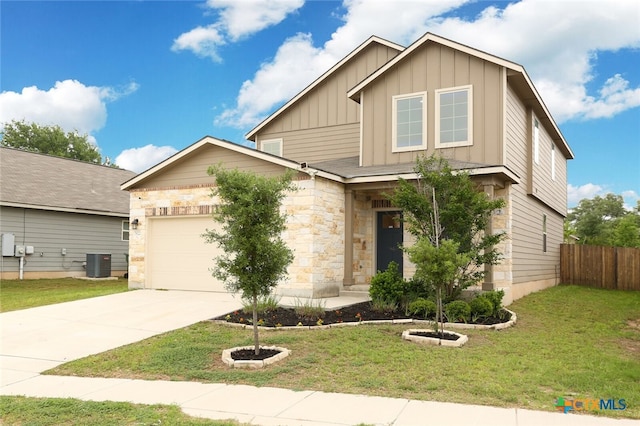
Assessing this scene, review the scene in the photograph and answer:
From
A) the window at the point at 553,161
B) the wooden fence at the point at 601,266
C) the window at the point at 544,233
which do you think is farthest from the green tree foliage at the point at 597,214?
the window at the point at 544,233

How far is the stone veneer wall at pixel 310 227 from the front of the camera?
41.2 feet

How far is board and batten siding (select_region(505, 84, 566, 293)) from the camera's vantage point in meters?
13.4

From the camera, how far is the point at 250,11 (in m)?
15.0

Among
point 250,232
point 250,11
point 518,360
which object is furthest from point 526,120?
point 250,232

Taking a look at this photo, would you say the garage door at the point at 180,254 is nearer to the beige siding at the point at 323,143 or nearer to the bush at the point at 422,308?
the beige siding at the point at 323,143

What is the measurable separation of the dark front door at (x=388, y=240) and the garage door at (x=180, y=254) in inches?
185

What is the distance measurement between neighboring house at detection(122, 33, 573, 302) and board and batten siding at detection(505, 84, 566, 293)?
33mm

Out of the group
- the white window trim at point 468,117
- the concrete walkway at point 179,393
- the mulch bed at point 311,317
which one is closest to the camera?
the concrete walkway at point 179,393

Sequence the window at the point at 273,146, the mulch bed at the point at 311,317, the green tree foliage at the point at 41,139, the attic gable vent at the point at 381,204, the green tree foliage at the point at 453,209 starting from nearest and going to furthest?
the mulch bed at the point at 311,317 → the green tree foliage at the point at 453,209 → the attic gable vent at the point at 381,204 → the window at the point at 273,146 → the green tree foliage at the point at 41,139

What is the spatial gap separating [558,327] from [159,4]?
42.7ft

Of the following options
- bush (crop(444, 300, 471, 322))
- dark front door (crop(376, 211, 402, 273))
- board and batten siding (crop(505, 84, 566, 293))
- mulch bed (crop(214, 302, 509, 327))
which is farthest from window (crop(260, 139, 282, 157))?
bush (crop(444, 300, 471, 322))

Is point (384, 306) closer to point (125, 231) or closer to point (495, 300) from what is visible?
point (495, 300)

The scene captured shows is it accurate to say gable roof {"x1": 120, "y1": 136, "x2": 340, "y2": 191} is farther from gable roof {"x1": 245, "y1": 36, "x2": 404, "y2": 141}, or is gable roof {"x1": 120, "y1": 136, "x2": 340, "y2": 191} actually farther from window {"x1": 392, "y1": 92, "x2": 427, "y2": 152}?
gable roof {"x1": 245, "y1": 36, "x2": 404, "y2": 141}

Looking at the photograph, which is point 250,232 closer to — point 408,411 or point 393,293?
point 408,411
